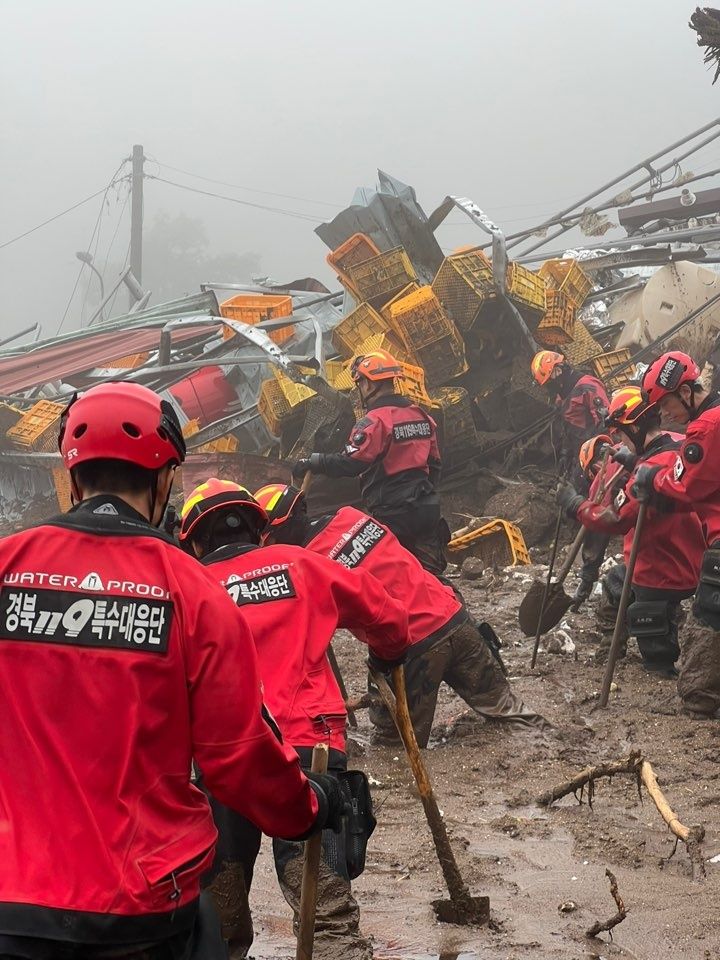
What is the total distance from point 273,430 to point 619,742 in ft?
22.0

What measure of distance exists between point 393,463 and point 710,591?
2744mm

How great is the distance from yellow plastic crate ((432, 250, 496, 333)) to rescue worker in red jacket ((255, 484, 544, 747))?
6481 mm

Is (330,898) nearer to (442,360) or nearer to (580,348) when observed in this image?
(442,360)

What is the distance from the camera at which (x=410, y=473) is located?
852 cm

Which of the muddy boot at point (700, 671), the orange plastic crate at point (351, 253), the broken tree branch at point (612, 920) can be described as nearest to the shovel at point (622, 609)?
the muddy boot at point (700, 671)

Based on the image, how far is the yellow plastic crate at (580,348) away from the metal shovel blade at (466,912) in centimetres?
985

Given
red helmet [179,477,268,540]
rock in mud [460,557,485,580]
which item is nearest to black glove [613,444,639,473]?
rock in mud [460,557,485,580]

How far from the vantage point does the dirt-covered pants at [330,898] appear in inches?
137

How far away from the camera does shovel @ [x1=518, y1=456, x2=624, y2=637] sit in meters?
8.23

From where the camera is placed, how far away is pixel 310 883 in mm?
Answer: 2932

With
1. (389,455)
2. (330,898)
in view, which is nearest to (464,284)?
(389,455)

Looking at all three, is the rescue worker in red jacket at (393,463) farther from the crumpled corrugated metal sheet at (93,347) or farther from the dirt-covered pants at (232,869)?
the crumpled corrugated metal sheet at (93,347)

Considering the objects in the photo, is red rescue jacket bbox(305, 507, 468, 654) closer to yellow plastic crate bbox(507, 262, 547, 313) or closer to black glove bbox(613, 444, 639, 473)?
black glove bbox(613, 444, 639, 473)

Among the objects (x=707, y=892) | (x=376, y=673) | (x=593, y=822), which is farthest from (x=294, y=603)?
(x=593, y=822)
